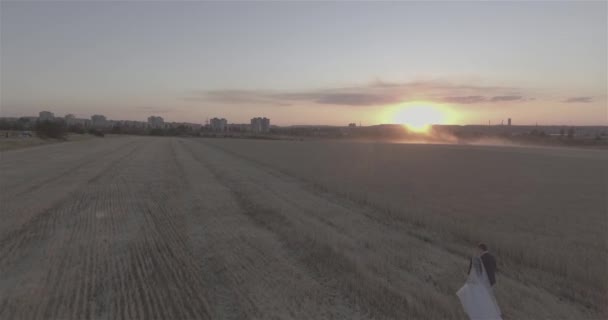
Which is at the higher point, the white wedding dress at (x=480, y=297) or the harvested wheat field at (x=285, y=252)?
the white wedding dress at (x=480, y=297)

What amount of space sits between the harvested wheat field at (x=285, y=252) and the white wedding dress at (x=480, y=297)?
0.98 m

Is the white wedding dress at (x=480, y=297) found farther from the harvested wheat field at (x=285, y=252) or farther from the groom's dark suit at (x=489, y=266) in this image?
the harvested wheat field at (x=285, y=252)

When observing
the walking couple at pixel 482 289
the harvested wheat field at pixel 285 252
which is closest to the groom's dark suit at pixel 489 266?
the walking couple at pixel 482 289

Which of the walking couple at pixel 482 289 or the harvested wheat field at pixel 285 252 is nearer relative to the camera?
the walking couple at pixel 482 289

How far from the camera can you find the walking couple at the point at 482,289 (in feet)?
15.2

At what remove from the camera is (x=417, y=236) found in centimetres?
970

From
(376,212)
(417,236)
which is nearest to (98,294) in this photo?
(417,236)

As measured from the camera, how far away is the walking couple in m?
4.62

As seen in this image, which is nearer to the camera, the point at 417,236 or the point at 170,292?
the point at 170,292

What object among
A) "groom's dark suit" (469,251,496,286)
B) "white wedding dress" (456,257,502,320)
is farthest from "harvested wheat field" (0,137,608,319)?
"groom's dark suit" (469,251,496,286)

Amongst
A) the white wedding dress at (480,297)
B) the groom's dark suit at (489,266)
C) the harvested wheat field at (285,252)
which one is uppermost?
the groom's dark suit at (489,266)

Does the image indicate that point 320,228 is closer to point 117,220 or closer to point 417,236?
point 417,236

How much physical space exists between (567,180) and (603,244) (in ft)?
51.3

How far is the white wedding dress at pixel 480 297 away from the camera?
4625 mm
